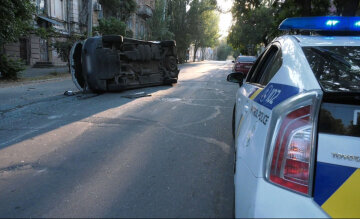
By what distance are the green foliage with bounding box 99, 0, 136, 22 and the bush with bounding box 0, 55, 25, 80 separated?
17402mm

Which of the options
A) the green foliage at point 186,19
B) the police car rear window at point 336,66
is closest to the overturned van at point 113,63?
the police car rear window at point 336,66

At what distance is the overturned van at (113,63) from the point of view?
904 centimetres

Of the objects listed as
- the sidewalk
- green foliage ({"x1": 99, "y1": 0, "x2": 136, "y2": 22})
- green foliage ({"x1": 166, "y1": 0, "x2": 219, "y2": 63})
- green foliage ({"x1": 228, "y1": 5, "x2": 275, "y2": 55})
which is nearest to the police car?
the sidewalk

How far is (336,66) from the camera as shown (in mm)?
1886

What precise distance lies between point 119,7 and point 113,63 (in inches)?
893

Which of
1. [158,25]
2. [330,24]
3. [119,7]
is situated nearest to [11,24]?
[330,24]

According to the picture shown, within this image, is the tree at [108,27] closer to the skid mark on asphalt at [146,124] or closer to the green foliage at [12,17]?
the green foliage at [12,17]

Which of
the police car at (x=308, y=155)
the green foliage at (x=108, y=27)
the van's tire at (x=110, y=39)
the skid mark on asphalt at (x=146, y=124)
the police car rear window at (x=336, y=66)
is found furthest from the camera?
the green foliage at (x=108, y=27)

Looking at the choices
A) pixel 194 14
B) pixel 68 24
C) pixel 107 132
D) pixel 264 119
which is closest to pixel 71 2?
pixel 68 24

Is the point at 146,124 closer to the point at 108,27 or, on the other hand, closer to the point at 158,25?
the point at 108,27

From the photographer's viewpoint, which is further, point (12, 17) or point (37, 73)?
point (37, 73)

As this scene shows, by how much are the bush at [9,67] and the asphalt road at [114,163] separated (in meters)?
6.90

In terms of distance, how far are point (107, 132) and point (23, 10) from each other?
1092 cm

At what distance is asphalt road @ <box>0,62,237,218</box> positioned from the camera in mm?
2615
